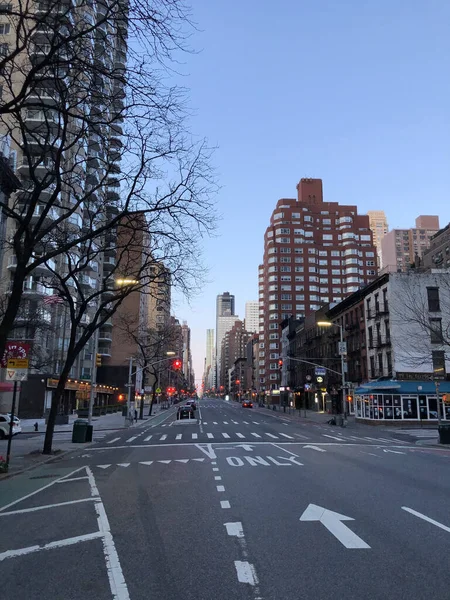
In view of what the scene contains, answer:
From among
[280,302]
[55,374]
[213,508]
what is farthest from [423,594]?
[280,302]

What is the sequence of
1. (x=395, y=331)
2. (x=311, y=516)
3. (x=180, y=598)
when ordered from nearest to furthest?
1. (x=180, y=598)
2. (x=311, y=516)
3. (x=395, y=331)

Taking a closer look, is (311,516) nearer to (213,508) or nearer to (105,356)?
(213,508)

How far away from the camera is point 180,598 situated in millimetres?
5012

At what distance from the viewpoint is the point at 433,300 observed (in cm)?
4644

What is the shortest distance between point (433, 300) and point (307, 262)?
3242 inches

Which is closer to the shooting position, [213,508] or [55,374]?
[213,508]

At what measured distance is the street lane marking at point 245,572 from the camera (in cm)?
549

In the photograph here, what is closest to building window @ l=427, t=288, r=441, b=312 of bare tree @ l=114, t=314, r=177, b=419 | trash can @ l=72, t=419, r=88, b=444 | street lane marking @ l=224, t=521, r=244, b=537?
bare tree @ l=114, t=314, r=177, b=419

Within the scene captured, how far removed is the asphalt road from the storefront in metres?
31.9

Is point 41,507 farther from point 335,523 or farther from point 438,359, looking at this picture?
point 438,359

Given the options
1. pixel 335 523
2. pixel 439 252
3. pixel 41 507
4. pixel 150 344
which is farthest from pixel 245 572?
pixel 439 252

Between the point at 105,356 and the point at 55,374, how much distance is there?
27353 mm

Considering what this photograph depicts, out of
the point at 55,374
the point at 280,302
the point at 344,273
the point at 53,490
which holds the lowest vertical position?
the point at 53,490

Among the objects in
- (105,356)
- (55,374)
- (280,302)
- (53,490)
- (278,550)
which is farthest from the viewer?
(280,302)
